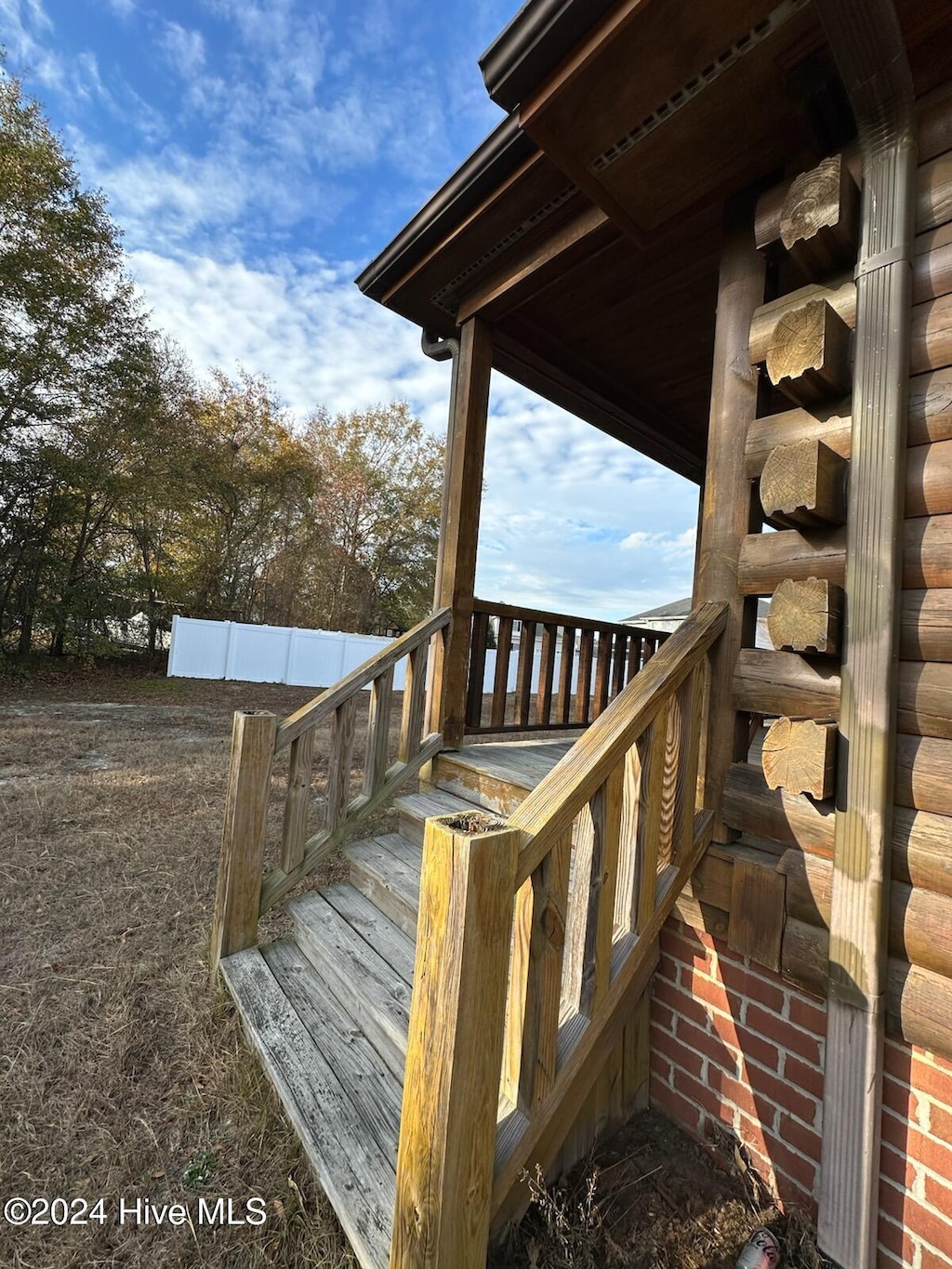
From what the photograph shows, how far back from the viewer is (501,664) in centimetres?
309

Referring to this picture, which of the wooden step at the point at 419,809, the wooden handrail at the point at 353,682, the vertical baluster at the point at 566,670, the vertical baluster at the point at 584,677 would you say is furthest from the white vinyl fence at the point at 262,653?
the wooden step at the point at 419,809

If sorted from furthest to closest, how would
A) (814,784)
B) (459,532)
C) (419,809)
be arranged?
(459,532) < (419,809) < (814,784)

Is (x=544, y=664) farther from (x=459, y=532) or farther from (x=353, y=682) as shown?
(x=353, y=682)

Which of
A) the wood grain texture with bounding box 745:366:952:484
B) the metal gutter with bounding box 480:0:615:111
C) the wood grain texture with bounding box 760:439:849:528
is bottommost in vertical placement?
the wood grain texture with bounding box 760:439:849:528

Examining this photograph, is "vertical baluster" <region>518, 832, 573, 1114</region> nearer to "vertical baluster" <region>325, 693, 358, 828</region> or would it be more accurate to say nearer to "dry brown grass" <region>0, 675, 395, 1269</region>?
"dry brown grass" <region>0, 675, 395, 1269</region>

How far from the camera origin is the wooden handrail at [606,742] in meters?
1.06

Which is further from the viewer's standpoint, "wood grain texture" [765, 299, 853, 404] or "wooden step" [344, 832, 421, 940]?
"wooden step" [344, 832, 421, 940]

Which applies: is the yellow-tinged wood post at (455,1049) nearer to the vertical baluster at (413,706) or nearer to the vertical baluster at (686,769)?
the vertical baluster at (686,769)

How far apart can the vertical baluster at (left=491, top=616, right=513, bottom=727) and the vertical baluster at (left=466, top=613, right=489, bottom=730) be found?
8cm

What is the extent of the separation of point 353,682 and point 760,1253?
6.79 feet

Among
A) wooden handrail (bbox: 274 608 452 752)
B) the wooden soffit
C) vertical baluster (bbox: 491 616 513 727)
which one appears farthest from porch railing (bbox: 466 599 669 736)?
the wooden soffit

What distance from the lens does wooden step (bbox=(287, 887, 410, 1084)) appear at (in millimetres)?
1562

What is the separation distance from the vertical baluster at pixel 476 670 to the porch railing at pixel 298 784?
404 millimetres

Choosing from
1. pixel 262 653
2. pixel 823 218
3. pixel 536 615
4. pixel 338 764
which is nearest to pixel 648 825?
pixel 338 764
